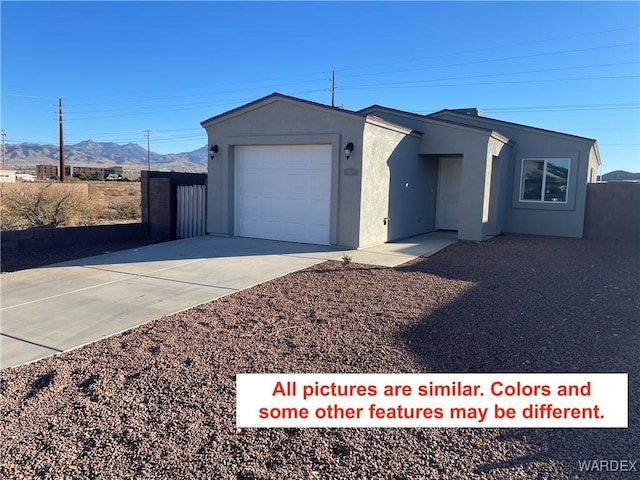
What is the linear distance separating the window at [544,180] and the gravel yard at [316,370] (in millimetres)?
8139

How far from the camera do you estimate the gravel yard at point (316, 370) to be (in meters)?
3.01

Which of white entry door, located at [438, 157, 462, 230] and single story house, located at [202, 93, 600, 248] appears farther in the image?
white entry door, located at [438, 157, 462, 230]

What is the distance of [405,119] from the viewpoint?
14.6m

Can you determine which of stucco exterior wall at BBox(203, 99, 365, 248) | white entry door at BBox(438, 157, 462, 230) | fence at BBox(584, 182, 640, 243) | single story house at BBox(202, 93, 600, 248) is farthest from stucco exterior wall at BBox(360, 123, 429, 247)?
fence at BBox(584, 182, 640, 243)

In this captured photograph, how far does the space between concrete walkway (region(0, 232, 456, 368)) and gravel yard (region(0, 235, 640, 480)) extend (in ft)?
1.38

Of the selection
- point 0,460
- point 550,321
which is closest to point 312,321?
point 550,321

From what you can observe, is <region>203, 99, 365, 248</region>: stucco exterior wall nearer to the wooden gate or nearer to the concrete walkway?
the wooden gate

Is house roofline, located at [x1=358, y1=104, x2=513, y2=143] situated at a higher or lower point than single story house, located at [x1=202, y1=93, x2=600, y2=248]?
higher

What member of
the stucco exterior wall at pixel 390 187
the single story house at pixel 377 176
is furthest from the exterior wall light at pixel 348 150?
the stucco exterior wall at pixel 390 187

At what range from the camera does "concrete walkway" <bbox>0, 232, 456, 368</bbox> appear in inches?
211

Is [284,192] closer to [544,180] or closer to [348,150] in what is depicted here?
[348,150]

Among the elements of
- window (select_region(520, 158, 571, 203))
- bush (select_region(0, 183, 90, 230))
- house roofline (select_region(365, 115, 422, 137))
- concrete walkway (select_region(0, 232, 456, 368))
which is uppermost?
house roofline (select_region(365, 115, 422, 137))

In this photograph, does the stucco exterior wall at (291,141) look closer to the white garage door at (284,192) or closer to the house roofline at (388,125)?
the white garage door at (284,192)
